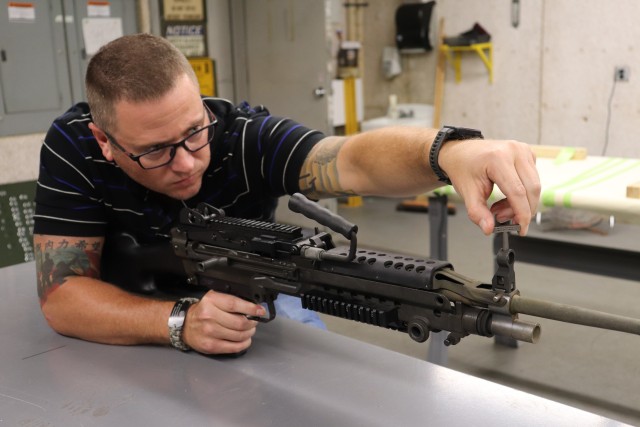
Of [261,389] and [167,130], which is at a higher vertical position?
[167,130]

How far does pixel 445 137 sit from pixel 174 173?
583 millimetres

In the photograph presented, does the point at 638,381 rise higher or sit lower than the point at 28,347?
lower

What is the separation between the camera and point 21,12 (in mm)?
3748

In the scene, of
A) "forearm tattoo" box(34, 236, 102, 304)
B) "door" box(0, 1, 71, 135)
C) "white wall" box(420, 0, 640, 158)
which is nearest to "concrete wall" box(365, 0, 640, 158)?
"white wall" box(420, 0, 640, 158)

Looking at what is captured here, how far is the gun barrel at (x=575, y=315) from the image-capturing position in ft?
2.73

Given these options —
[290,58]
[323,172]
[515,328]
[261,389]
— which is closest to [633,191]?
[323,172]

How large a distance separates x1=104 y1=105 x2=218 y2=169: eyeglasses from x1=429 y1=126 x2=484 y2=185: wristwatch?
48 centimetres

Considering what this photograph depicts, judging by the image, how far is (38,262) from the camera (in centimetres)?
153

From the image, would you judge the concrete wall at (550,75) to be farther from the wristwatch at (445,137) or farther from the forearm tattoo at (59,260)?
the forearm tattoo at (59,260)

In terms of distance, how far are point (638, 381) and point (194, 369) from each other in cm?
208

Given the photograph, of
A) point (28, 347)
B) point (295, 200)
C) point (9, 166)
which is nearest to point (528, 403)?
point (295, 200)

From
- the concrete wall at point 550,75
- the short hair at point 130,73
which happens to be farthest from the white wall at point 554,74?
the short hair at point 130,73

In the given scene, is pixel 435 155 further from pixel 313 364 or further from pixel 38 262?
pixel 38 262

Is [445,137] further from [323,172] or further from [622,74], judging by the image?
[622,74]
